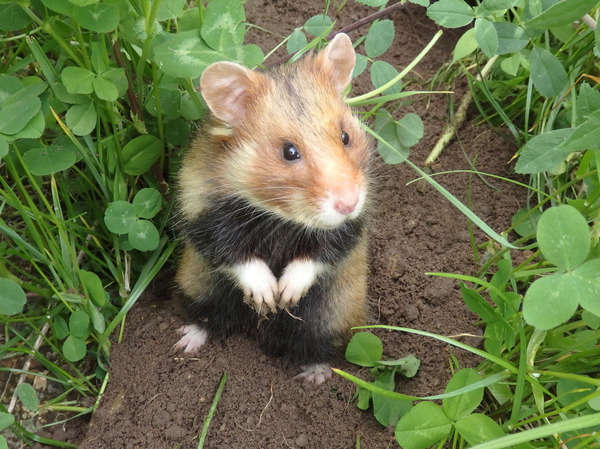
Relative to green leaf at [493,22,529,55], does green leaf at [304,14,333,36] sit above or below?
below

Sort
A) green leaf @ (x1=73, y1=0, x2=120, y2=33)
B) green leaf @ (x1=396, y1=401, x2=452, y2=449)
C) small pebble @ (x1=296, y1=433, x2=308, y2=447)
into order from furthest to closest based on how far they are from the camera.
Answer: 1. small pebble @ (x1=296, y1=433, x2=308, y2=447)
2. green leaf @ (x1=73, y1=0, x2=120, y2=33)
3. green leaf @ (x1=396, y1=401, x2=452, y2=449)

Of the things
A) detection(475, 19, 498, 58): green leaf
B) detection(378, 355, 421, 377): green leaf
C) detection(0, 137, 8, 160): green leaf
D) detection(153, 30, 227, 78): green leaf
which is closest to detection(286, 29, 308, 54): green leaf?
detection(153, 30, 227, 78): green leaf

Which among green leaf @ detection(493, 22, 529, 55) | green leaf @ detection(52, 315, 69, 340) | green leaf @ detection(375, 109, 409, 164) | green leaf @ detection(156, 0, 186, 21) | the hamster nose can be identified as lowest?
green leaf @ detection(52, 315, 69, 340)

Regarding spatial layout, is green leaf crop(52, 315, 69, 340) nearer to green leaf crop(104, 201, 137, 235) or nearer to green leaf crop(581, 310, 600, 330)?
green leaf crop(104, 201, 137, 235)

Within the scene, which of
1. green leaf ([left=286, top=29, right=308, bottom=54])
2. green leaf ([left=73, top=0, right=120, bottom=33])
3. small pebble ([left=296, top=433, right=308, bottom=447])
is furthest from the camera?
green leaf ([left=286, top=29, right=308, bottom=54])

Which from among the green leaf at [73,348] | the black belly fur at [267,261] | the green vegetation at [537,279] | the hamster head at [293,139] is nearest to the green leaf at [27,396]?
the green leaf at [73,348]

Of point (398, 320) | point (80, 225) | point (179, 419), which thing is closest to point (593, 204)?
point (398, 320)

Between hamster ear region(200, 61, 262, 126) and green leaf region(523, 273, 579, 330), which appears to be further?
hamster ear region(200, 61, 262, 126)
